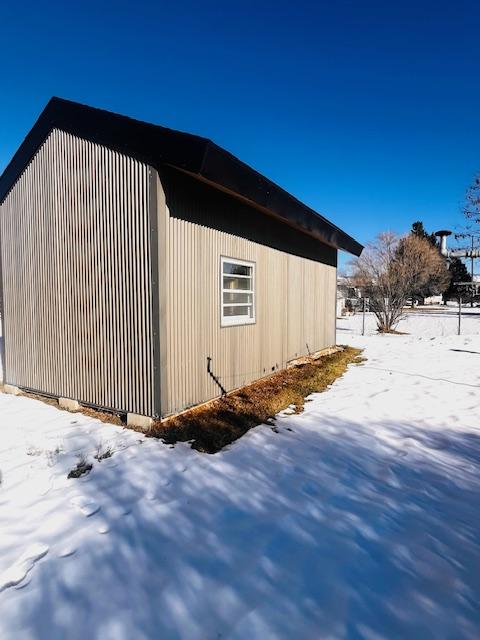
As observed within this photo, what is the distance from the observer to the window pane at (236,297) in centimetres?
530

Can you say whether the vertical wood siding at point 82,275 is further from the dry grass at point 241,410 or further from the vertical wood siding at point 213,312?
the dry grass at point 241,410

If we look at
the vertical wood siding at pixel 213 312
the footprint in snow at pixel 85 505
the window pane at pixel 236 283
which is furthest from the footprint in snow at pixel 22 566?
the window pane at pixel 236 283

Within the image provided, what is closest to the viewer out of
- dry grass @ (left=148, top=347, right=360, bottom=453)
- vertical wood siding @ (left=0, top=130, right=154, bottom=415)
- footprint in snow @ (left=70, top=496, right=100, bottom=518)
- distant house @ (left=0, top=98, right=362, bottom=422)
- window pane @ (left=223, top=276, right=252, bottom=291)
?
footprint in snow @ (left=70, top=496, right=100, bottom=518)

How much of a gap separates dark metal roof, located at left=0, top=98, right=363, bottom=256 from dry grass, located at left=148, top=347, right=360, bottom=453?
270 centimetres

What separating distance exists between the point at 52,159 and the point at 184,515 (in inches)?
190

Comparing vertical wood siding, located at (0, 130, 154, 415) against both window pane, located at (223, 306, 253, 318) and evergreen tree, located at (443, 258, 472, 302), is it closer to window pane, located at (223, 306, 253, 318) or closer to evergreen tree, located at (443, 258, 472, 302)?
window pane, located at (223, 306, 253, 318)

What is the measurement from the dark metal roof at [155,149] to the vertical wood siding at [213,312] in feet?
1.78

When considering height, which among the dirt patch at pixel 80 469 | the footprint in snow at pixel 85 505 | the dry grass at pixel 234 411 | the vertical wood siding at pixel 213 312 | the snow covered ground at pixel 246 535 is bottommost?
the snow covered ground at pixel 246 535

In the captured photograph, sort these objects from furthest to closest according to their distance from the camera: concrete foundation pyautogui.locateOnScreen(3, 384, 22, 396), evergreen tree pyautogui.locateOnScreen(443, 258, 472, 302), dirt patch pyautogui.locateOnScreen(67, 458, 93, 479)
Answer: evergreen tree pyautogui.locateOnScreen(443, 258, 472, 302) → concrete foundation pyautogui.locateOnScreen(3, 384, 22, 396) → dirt patch pyautogui.locateOnScreen(67, 458, 93, 479)

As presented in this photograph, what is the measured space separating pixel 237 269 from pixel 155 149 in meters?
2.25

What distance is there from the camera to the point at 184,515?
2.46 metres

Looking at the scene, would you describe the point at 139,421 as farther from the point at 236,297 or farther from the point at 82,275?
the point at 236,297

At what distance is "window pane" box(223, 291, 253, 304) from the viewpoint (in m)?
5.30

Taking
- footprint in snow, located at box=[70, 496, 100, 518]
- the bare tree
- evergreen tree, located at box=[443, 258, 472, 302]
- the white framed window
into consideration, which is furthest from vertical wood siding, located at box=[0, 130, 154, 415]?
evergreen tree, located at box=[443, 258, 472, 302]
